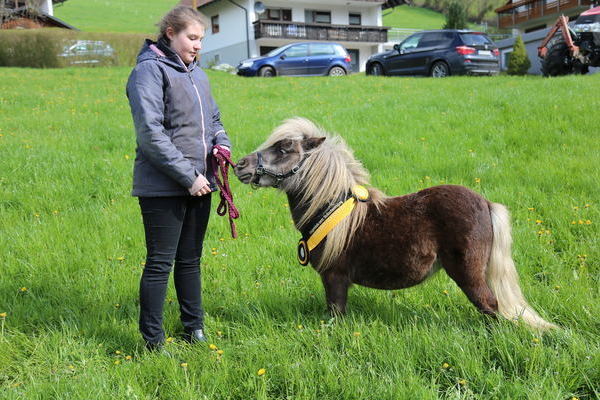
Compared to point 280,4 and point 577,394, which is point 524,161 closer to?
point 577,394

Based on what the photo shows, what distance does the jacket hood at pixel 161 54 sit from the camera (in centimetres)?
314

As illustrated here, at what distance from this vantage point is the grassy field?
9.28ft

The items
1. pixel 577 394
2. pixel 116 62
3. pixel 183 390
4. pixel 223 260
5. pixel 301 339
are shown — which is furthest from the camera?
pixel 116 62

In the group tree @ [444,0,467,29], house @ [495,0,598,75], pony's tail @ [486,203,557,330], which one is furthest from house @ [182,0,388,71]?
pony's tail @ [486,203,557,330]

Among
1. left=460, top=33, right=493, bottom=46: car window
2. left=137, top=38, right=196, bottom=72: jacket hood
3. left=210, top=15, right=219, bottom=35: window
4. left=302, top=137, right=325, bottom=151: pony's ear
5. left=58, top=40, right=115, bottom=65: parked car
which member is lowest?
left=302, top=137, right=325, bottom=151: pony's ear

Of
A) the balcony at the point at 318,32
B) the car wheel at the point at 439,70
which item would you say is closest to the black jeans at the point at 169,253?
the car wheel at the point at 439,70

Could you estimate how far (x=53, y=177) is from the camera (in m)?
7.06

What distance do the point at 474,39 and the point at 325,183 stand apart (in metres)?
17.6

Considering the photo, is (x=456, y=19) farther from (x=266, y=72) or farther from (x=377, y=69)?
(x=266, y=72)

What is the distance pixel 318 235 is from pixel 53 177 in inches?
213

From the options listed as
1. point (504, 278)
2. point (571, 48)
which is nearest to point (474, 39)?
point (571, 48)

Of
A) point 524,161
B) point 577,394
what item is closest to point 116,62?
point 524,161

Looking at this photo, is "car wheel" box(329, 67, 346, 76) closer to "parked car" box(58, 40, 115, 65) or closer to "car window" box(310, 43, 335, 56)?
"car window" box(310, 43, 335, 56)

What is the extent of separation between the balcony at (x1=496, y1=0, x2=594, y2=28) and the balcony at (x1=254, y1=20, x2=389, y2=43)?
17184mm
